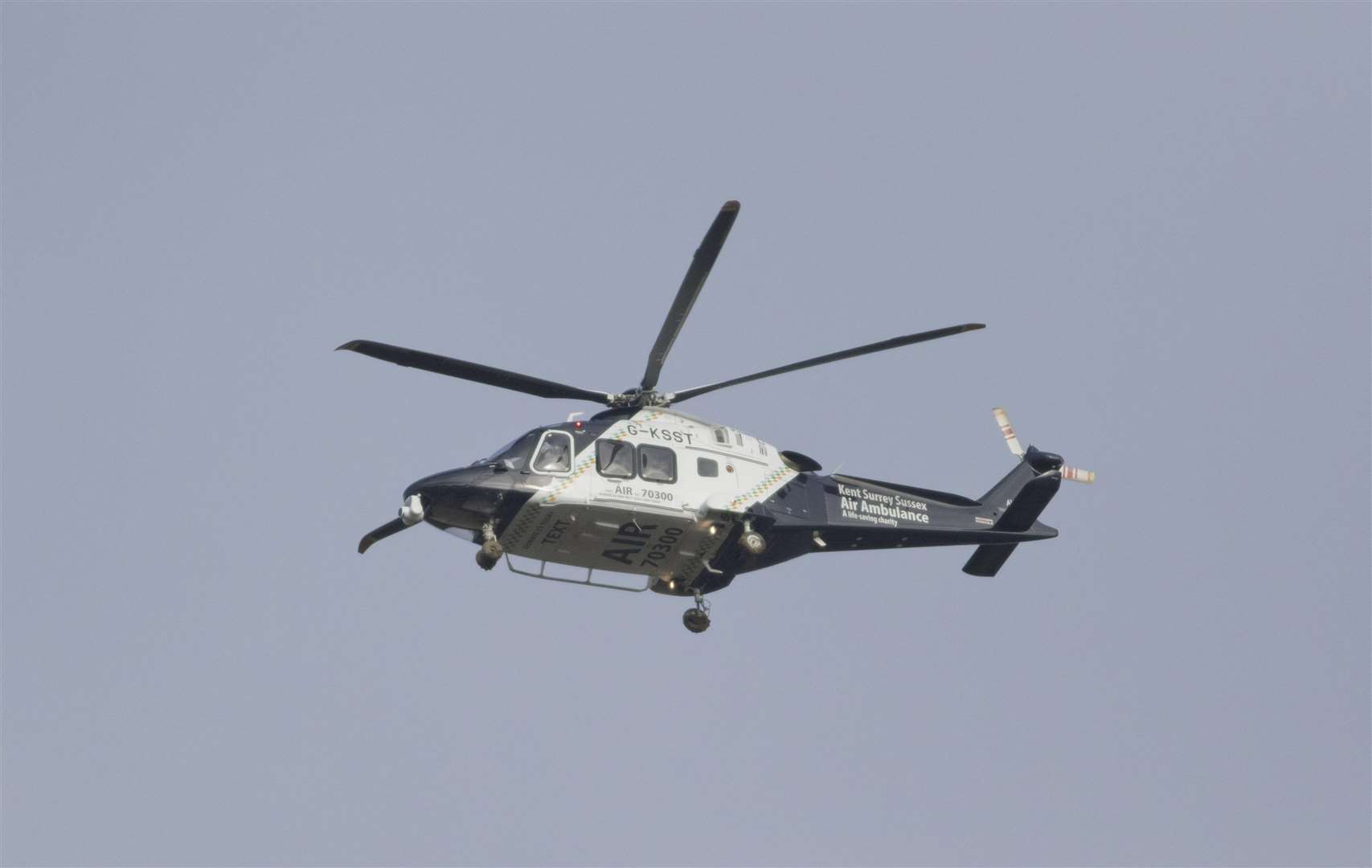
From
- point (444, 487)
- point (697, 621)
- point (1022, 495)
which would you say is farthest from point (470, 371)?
point (1022, 495)

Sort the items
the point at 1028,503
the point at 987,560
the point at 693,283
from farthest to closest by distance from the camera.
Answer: the point at 987,560
the point at 1028,503
the point at 693,283

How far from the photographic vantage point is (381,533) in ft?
78.5

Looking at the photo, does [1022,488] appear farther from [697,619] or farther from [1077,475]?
[697,619]

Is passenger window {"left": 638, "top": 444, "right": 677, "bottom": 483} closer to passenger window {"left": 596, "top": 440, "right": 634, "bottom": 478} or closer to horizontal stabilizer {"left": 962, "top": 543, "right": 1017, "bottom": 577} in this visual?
passenger window {"left": 596, "top": 440, "right": 634, "bottom": 478}

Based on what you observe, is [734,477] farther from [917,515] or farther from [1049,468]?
[1049,468]

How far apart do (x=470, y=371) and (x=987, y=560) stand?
34.6 ft

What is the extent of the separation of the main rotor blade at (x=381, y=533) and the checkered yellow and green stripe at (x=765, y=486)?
5.03 m

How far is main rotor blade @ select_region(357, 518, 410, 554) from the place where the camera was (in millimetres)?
23453

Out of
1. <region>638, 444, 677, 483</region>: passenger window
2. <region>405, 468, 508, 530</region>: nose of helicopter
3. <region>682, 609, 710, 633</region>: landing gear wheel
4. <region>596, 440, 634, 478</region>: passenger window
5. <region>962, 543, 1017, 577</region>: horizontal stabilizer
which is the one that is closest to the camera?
<region>405, 468, 508, 530</region>: nose of helicopter

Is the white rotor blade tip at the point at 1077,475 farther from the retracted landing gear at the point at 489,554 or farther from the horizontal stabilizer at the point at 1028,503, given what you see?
the retracted landing gear at the point at 489,554

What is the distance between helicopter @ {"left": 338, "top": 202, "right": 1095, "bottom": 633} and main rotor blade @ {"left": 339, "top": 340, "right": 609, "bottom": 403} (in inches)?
0.9

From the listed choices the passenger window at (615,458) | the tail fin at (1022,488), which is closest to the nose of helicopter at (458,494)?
the passenger window at (615,458)

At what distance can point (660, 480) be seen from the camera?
24141 mm

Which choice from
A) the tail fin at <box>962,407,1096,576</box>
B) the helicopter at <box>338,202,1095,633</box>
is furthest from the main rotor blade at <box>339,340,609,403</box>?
the tail fin at <box>962,407,1096,576</box>
